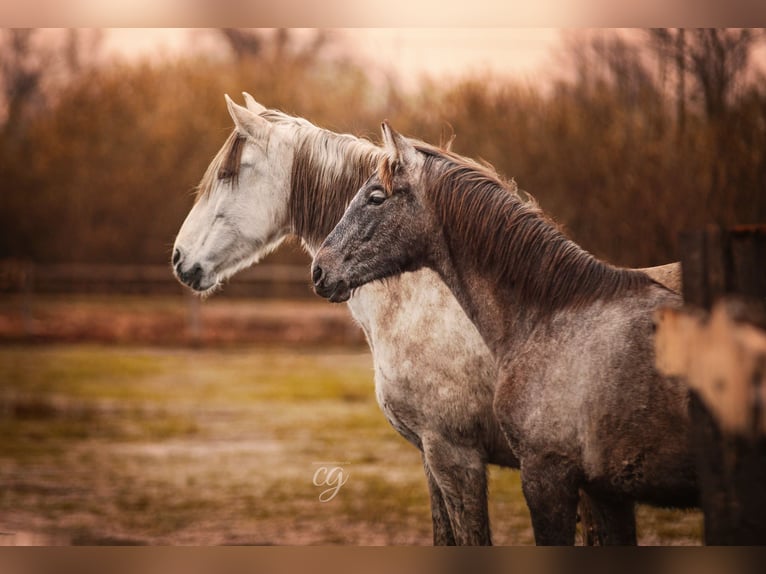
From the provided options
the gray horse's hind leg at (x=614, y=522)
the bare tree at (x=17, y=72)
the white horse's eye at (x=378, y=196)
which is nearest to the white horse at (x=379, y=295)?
the gray horse's hind leg at (x=614, y=522)

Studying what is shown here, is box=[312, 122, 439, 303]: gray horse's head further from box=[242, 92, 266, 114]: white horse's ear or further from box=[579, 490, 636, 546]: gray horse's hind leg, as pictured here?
box=[579, 490, 636, 546]: gray horse's hind leg

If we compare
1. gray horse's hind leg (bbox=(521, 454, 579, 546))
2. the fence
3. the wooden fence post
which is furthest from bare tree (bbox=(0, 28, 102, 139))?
the wooden fence post

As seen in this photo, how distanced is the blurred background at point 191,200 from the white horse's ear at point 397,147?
1209 millimetres

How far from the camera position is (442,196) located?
2.60 meters

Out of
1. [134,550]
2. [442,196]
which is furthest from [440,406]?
[134,550]

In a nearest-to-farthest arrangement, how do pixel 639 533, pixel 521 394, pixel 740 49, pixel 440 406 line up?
pixel 521 394 → pixel 440 406 → pixel 639 533 → pixel 740 49

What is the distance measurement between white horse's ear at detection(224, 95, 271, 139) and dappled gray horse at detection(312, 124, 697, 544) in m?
0.84

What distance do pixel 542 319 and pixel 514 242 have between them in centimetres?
27

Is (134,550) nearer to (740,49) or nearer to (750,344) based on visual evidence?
(750,344)

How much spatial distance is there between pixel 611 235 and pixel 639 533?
149cm

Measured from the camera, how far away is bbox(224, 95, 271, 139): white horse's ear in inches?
128

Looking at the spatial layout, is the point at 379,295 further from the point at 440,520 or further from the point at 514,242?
the point at 440,520

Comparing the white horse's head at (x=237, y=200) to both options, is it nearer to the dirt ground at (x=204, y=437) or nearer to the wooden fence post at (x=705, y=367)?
the dirt ground at (x=204, y=437)

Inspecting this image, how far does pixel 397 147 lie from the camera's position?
2.65 meters
